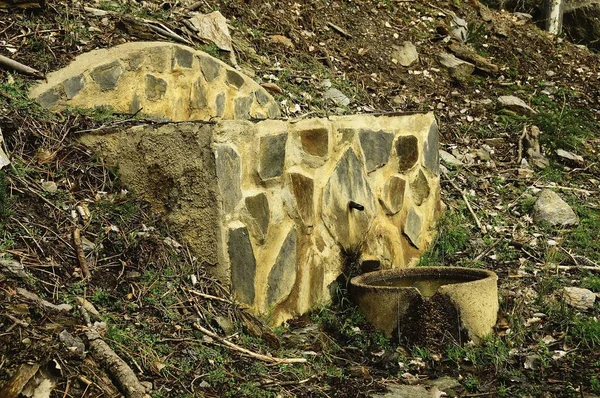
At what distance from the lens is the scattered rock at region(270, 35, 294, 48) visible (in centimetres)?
773

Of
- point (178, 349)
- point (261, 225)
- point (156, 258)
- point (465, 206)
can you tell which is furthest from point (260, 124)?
point (465, 206)

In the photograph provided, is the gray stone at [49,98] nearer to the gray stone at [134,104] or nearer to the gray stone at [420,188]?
the gray stone at [134,104]

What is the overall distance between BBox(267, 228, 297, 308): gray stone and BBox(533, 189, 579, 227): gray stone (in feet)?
8.19

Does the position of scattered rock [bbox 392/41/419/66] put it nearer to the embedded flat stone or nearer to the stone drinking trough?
the stone drinking trough

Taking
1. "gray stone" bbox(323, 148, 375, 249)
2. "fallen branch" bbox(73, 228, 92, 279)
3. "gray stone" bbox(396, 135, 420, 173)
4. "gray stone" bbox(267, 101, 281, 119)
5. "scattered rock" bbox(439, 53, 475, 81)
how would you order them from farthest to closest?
1. "scattered rock" bbox(439, 53, 475, 81)
2. "gray stone" bbox(267, 101, 281, 119)
3. "gray stone" bbox(396, 135, 420, 173)
4. "gray stone" bbox(323, 148, 375, 249)
5. "fallen branch" bbox(73, 228, 92, 279)

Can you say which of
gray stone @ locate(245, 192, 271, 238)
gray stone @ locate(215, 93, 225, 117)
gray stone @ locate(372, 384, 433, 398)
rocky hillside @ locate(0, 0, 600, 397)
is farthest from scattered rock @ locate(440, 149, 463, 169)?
gray stone @ locate(372, 384, 433, 398)

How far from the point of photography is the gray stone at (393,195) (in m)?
5.57

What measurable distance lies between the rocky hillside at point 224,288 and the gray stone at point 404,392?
1.0 inches

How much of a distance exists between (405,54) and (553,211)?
125 inches

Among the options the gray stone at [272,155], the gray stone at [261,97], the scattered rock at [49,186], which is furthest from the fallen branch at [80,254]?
the gray stone at [261,97]

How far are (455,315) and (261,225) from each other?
3.71 feet

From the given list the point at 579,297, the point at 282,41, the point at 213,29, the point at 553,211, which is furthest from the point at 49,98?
the point at 553,211

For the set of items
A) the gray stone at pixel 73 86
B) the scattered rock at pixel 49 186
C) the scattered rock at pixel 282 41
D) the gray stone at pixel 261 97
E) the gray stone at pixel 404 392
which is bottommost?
the gray stone at pixel 404 392

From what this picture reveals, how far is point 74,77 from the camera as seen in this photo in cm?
514
